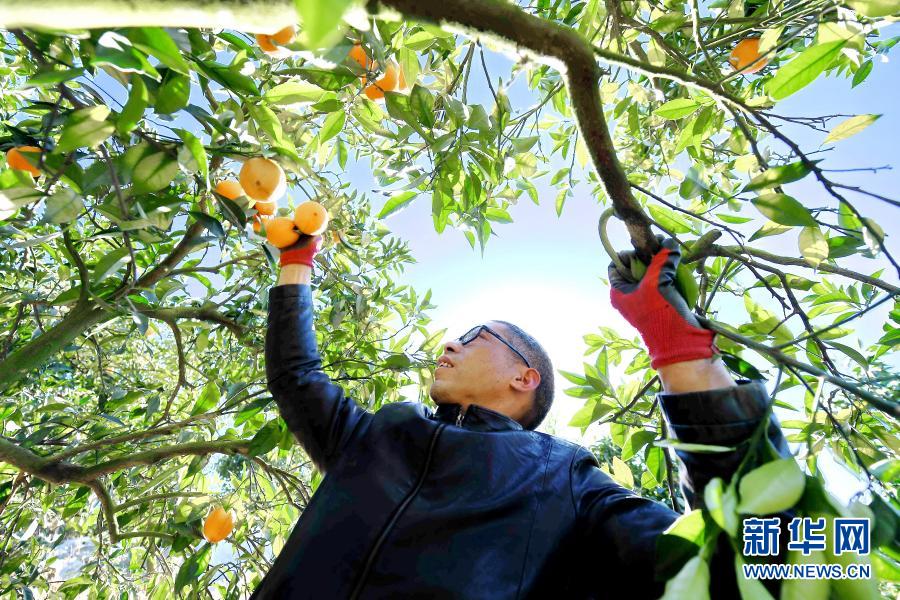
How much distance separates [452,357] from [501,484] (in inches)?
20.6

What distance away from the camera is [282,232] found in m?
1.49

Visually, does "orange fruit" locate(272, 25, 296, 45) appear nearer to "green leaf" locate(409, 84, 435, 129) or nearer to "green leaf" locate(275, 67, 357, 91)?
"green leaf" locate(275, 67, 357, 91)

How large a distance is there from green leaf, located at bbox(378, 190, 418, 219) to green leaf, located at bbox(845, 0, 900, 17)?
0.93m

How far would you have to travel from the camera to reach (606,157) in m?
0.72

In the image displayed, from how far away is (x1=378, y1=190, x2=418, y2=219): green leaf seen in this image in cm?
139

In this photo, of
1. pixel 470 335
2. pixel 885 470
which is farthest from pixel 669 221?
pixel 470 335

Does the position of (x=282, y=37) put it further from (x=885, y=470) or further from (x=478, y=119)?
(x=885, y=470)

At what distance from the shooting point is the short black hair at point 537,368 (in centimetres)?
169

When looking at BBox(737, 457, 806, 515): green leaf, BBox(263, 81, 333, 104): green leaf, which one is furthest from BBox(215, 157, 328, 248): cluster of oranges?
BBox(737, 457, 806, 515): green leaf

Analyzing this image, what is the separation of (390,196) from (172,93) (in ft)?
2.09

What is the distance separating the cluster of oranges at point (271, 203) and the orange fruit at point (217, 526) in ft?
2.95

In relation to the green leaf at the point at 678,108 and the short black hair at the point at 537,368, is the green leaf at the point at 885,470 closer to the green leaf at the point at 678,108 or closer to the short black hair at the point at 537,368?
the green leaf at the point at 678,108

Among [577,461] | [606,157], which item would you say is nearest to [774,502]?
[606,157]

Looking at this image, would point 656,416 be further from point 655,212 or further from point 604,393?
point 655,212
